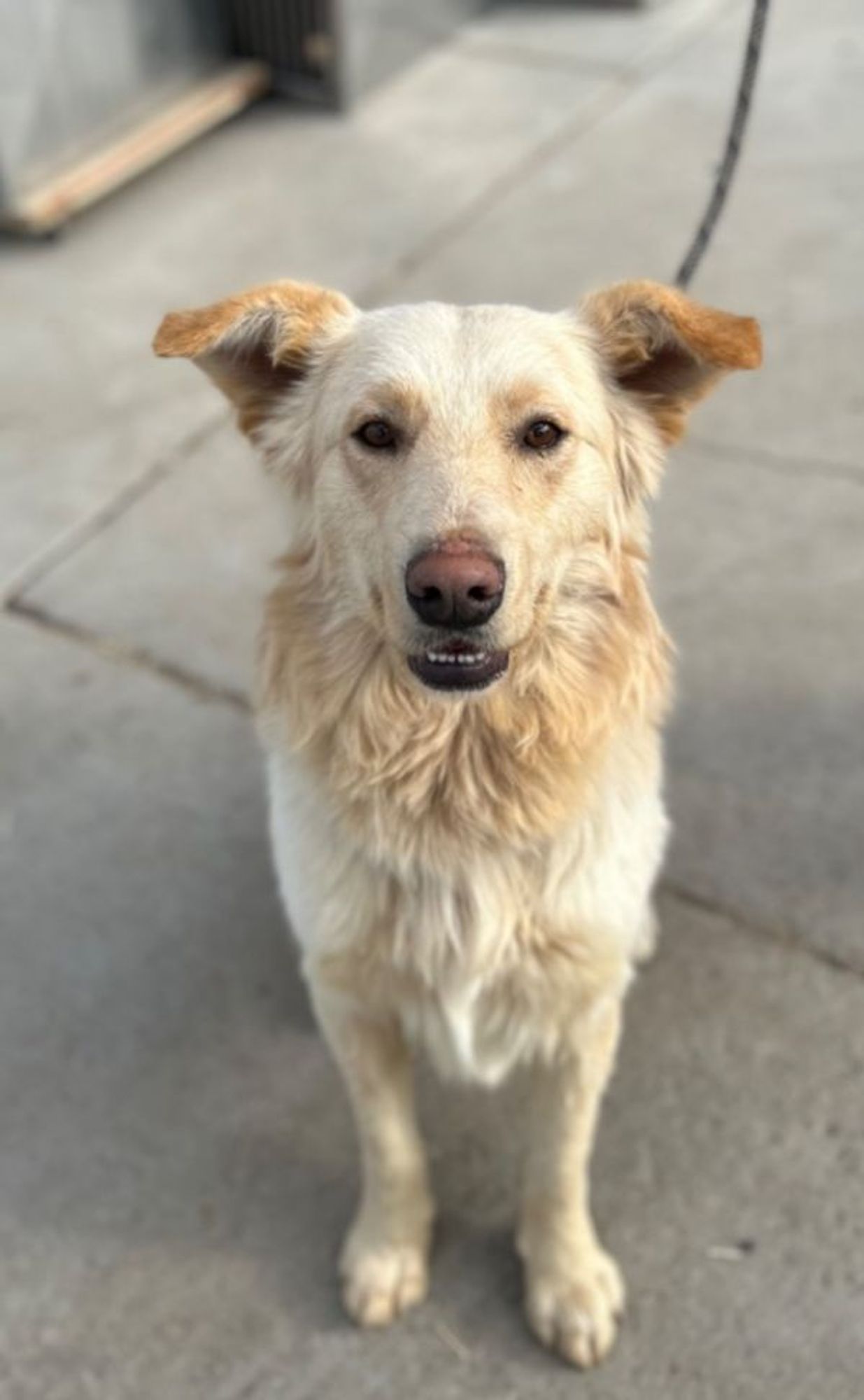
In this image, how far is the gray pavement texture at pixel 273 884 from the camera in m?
2.37

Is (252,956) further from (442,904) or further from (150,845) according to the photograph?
(442,904)

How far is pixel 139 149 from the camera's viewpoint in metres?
5.61

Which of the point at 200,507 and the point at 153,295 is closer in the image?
the point at 200,507

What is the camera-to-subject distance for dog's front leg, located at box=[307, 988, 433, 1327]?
91.2 inches

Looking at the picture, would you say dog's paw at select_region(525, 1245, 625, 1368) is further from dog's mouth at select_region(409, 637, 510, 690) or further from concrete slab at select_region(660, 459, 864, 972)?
dog's mouth at select_region(409, 637, 510, 690)

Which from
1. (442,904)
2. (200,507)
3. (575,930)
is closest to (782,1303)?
(575,930)

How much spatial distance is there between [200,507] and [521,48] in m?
3.90

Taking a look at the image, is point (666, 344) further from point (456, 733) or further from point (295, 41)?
point (295, 41)

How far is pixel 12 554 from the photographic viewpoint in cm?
404

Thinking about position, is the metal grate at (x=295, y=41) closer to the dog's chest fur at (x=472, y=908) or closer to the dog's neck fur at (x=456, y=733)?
the dog's neck fur at (x=456, y=733)

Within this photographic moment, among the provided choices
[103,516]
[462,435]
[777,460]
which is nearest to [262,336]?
[462,435]

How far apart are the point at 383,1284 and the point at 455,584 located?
53.6 inches

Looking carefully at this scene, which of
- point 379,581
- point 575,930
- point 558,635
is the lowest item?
point 575,930

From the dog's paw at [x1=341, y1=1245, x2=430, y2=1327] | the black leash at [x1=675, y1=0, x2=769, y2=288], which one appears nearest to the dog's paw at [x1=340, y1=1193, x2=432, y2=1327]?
the dog's paw at [x1=341, y1=1245, x2=430, y2=1327]
